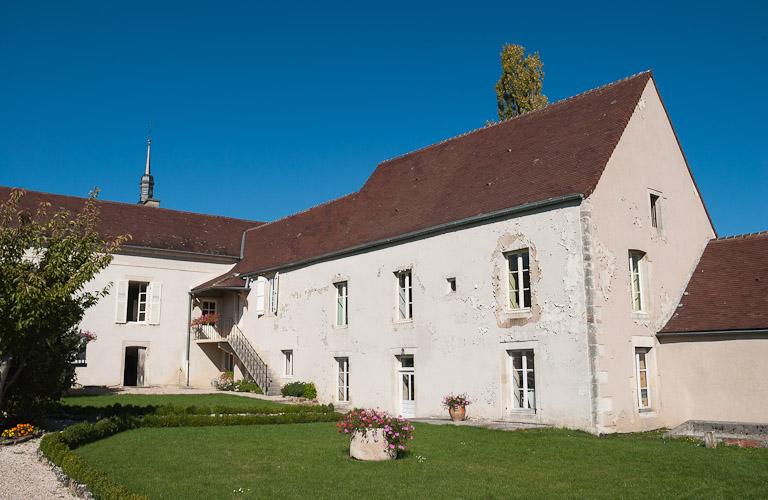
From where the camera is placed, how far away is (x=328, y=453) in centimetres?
1184

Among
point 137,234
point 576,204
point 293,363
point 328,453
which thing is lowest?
point 328,453

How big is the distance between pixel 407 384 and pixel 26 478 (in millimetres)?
11762

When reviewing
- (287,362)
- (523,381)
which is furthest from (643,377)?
(287,362)

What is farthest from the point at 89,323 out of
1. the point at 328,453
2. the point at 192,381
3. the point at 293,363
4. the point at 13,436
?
the point at 328,453

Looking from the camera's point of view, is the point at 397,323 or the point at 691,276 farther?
the point at 397,323

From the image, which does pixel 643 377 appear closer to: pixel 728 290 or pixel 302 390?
pixel 728 290

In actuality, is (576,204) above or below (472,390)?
above

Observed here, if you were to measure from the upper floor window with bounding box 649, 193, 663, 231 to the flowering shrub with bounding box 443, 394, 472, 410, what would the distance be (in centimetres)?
665

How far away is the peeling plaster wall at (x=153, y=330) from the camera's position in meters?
27.5

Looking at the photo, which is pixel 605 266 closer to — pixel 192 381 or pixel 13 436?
pixel 13 436

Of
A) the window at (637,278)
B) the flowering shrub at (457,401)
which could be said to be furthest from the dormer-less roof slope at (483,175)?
the flowering shrub at (457,401)

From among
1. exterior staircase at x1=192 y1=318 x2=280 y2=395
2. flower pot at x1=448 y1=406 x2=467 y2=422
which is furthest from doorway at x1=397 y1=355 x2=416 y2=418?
exterior staircase at x1=192 y1=318 x2=280 y2=395

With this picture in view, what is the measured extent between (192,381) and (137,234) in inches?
267

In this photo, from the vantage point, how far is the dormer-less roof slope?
1684 centimetres
